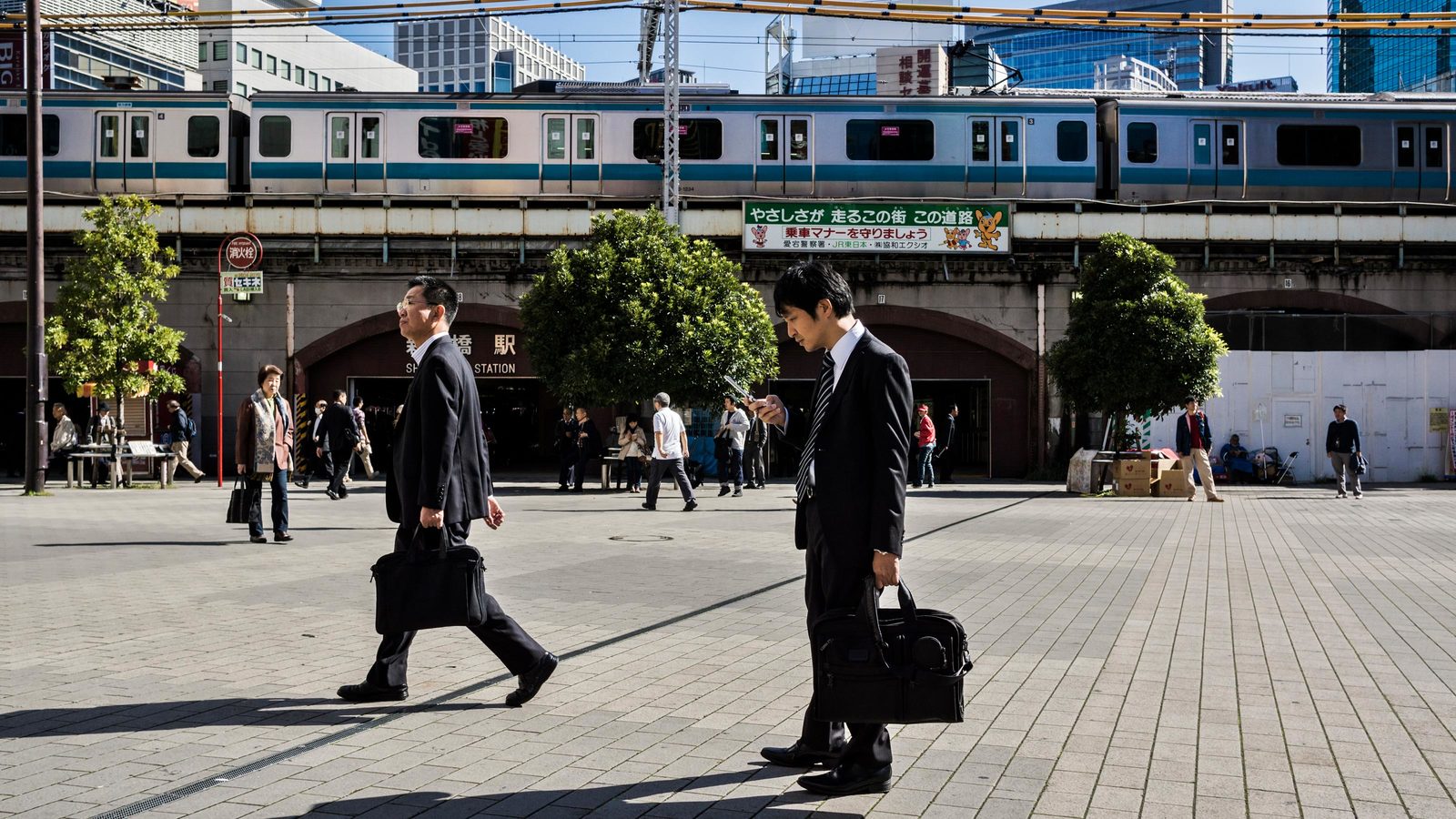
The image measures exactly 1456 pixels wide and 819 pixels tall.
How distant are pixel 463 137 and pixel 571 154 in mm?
2523

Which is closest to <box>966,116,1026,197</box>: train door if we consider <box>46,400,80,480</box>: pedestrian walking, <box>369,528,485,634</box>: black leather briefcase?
<box>46,400,80,480</box>: pedestrian walking

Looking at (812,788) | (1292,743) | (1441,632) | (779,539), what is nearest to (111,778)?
(812,788)

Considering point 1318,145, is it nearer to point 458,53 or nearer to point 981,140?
point 981,140

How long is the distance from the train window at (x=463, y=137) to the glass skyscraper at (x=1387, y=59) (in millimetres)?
115801

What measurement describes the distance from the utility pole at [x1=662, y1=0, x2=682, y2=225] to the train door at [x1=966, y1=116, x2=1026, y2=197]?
7822 mm

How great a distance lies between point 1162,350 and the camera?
2347 centimetres

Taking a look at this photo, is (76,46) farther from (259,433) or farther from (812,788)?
(812,788)

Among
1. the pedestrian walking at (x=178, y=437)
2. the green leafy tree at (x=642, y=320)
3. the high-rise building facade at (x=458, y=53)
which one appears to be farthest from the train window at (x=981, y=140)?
the high-rise building facade at (x=458, y=53)

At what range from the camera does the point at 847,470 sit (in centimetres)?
454

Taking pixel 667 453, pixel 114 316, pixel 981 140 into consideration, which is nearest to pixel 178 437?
pixel 114 316

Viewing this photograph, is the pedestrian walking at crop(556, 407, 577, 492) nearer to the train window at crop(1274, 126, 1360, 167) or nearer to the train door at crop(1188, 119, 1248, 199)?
the train door at crop(1188, 119, 1248, 199)

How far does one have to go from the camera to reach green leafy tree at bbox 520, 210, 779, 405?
77.7 feet

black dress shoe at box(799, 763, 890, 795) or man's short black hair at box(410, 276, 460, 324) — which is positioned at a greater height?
man's short black hair at box(410, 276, 460, 324)

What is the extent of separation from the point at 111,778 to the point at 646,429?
22.9m
